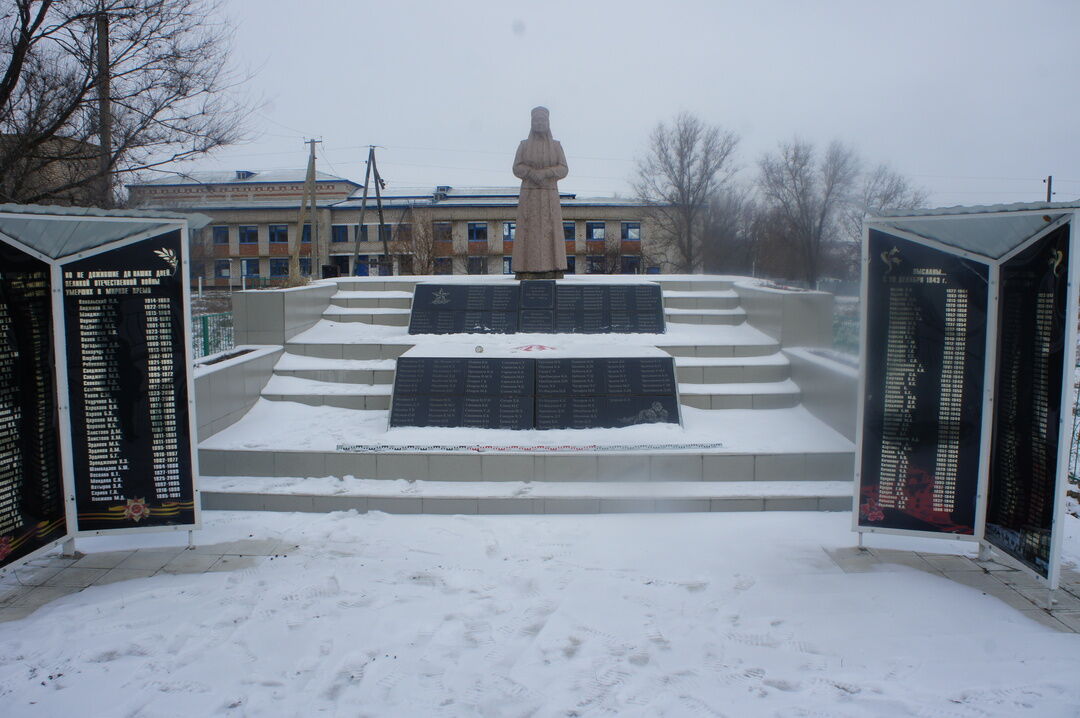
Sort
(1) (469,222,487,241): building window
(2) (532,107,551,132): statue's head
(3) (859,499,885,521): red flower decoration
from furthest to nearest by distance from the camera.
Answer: (1) (469,222,487,241): building window
(2) (532,107,551,132): statue's head
(3) (859,499,885,521): red flower decoration

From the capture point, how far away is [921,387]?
4.81 metres

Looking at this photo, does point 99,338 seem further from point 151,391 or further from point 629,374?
point 629,374

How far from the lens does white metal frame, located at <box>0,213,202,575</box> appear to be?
464cm

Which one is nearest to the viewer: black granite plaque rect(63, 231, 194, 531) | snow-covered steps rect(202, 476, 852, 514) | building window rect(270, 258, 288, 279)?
black granite plaque rect(63, 231, 194, 531)

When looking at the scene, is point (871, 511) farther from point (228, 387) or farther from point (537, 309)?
point (228, 387)

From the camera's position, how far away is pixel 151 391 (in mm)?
5008

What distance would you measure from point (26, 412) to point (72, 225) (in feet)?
3.98

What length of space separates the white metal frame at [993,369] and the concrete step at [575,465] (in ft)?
4.21

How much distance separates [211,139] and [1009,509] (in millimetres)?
11723

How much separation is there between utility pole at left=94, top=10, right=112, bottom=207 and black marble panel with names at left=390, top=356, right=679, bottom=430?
6487 millimetres

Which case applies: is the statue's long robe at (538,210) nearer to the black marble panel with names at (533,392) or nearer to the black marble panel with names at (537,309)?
the black marble panel with names at (537,309)

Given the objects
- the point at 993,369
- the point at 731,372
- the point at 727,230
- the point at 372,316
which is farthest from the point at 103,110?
the point at 727,230

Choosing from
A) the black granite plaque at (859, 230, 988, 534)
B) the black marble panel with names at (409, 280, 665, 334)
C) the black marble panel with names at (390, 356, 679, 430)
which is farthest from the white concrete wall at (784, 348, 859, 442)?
the black marble panel with names at (409, 280, 665, 334)

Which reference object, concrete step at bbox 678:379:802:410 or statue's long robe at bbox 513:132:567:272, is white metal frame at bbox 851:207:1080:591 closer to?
concrete step at bbox 678:379:802:410
